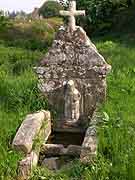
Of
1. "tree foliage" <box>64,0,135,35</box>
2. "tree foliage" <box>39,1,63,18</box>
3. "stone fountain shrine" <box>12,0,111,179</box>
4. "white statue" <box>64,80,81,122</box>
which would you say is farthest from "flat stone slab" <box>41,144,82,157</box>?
"tree foliage" <box>39,1,63,18</box>

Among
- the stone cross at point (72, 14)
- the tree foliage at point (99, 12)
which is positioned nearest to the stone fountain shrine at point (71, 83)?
the stone cross at point (72, 14)

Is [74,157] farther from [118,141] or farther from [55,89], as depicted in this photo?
[55,89]

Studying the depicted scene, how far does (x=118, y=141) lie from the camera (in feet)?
23.0

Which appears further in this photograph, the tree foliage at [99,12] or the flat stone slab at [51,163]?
the tree foliage at [99,12]

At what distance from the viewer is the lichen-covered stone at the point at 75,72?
8836 millimetres

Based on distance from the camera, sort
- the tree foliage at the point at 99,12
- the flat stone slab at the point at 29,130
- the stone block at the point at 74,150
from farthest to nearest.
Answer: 1. the tree foliage at the point at 99,12
2. the stone block at the point at 74,150
3. the flat stone slab at the point at 29,130

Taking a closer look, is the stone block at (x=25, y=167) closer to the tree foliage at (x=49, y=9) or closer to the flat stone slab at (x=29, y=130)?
the flat stone slab at (x=29, y=130)

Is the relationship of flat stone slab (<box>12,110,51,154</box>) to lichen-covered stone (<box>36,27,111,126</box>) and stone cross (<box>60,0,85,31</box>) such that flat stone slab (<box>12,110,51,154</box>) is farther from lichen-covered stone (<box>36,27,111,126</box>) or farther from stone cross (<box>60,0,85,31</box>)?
stone cross (<box>60,0,85,31</box>)

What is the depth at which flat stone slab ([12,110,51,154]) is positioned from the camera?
686 centimetres

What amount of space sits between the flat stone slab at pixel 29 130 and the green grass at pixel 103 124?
168mm

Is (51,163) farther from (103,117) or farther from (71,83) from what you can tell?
(71,83)

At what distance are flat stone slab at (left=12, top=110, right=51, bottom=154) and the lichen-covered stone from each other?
27.6 inches

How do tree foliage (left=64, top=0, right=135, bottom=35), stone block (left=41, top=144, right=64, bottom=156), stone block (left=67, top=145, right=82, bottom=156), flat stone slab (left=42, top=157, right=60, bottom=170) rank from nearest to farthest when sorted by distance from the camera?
flat stone slab (left=42, top=157, right=60, bottom=170), stone block (left=67, top=145, right=82, bottom=156), stone block (left=41, top=144, right=64, bottom=156), tree foliage (left=64, top=0, right=135, bottom=35)

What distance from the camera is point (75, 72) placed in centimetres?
895
